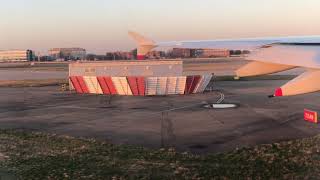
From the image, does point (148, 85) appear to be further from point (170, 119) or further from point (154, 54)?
point (154, 54)

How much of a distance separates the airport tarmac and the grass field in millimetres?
1123

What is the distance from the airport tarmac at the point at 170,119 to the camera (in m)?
15.5

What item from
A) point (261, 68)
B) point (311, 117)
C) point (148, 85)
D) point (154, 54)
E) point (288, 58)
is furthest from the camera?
point (154, 54)

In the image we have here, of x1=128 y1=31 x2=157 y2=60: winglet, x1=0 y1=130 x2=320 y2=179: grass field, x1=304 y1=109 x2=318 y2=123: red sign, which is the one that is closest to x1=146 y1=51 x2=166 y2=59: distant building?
x1=128 y1=31 x2=157 y2=60: winglet

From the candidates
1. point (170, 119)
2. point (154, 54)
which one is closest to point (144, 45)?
point (170, 119)

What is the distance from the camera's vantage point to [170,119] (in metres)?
20.3

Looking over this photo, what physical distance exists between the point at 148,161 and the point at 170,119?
8313 mm

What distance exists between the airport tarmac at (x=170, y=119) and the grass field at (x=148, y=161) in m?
1.12

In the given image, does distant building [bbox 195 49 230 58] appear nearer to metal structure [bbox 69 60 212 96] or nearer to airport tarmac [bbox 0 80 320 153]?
metal structure [bbox 69 60 212 96]

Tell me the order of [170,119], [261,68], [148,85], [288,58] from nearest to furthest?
[288,58]
[261,68]
[170,119]
[148,85]

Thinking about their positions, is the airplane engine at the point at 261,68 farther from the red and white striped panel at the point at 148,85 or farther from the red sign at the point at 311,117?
the red and white striped panel at the point at 148,85

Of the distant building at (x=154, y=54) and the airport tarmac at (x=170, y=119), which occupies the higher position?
the distant building at (x=154, y=54)

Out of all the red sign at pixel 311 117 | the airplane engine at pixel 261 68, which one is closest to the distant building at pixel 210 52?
the airplane engine at pixel 261 68

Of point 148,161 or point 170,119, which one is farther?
point 170,119
